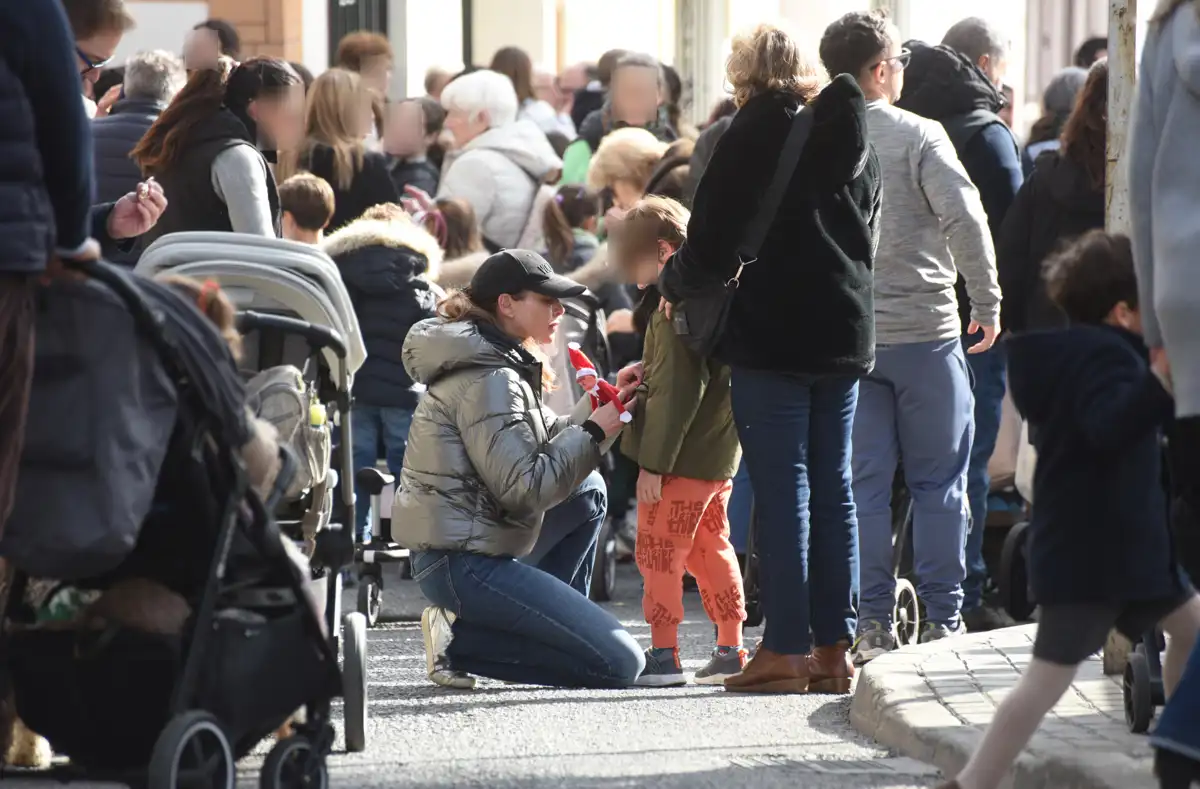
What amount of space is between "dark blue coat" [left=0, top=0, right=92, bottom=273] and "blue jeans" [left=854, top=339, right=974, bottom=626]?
377 centimetres

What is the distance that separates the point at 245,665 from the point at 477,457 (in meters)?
2.20

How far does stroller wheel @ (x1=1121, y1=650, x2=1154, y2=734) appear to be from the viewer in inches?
232

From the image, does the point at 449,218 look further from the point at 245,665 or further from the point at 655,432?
the point at 245,665

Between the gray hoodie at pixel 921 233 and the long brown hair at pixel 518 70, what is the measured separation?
6934 mm

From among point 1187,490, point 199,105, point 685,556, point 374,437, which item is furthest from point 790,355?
point 374,437

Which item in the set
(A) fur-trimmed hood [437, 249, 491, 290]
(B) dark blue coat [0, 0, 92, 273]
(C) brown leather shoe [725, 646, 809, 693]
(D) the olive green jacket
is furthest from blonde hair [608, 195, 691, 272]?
(B) dark blue coat [0, 0, 92, 273]

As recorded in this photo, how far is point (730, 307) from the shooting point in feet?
23.5

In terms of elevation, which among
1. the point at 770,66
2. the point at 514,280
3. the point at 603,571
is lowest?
the point at 603,571

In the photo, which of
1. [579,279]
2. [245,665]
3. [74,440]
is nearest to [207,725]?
[245,665]

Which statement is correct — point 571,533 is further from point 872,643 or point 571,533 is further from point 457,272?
point 457,272

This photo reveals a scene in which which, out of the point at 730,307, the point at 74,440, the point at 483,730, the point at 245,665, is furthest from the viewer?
the point at 730,307

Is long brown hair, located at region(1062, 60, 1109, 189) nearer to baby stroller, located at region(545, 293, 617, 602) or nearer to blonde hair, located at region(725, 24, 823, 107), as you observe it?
blonde hair, located at region(725, 24, 823, 107)

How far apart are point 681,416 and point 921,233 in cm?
119

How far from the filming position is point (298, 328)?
5895mm
